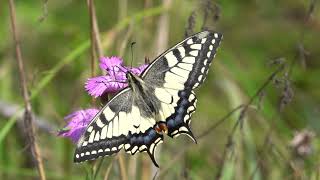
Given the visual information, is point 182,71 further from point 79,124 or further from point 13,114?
point 13,114

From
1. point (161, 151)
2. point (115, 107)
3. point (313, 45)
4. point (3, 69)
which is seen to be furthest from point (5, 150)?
point (313, 45)

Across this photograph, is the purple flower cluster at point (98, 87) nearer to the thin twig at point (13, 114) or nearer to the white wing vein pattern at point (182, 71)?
the white wing vein pattern at point (182, 71)

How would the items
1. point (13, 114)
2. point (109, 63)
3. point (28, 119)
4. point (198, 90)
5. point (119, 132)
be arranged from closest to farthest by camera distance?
point (119, 132)
point (109, 63)
point (28, 119)
point (13, 114)
point (198, 90)

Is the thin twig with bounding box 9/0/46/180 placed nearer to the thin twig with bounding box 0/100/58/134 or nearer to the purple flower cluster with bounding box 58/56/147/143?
the purple flower cluster with bounding box 58/56/147/143

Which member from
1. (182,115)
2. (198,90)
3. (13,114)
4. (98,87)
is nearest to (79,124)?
(98,87)

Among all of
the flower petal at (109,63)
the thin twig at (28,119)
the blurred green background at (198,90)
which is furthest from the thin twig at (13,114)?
the flower petal at (109,63)

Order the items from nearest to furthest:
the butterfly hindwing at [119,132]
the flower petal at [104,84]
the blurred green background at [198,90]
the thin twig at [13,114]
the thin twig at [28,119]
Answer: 1. the butterfly hindwing at [119,132]
2. the flower petal at [104,84]
3. the thin twig at [28,119]
4. the blurred green background at [198,90]
5. the thin twig at [13,114]

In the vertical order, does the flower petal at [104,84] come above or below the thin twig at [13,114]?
above

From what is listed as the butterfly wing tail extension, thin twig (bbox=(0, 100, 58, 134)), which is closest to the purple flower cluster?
the butterfly wing tail extension
